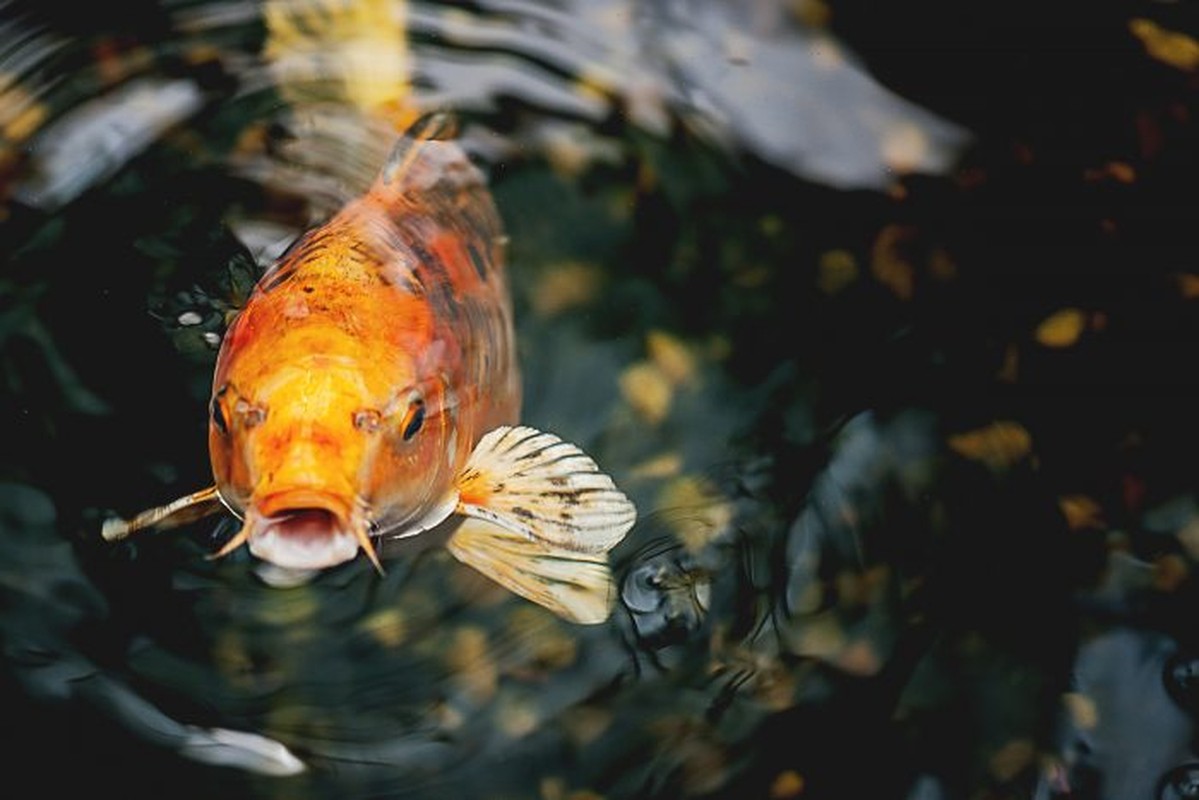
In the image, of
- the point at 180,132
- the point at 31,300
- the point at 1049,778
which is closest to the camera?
the point at 1049,778

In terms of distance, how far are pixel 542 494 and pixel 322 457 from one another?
0.62 meters

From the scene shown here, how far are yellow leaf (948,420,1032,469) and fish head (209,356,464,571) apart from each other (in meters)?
1.12

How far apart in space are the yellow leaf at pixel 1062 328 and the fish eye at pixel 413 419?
1.43 meters

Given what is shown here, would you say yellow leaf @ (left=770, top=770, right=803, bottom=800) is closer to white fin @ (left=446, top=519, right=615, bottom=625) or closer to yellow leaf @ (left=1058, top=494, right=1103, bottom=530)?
white fin @ (left=446, top=519, right=615, bottom=625)

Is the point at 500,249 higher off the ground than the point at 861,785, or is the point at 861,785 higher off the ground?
the point at 500,249

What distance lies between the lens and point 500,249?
2.88 m

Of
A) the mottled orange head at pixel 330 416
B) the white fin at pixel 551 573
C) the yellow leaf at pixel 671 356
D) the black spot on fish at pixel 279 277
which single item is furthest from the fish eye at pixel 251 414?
the yellow leaf at pixel 671 356

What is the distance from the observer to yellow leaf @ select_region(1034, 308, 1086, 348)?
3.01m

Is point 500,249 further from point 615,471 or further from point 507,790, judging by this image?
point 507,790

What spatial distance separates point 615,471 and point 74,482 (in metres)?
1.08

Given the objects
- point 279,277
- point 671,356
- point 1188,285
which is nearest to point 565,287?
point 671,356

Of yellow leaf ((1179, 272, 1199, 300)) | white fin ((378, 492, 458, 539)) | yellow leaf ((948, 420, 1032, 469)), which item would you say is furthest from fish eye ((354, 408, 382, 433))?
yellow leaf ((1179, 272, 1199, 300))

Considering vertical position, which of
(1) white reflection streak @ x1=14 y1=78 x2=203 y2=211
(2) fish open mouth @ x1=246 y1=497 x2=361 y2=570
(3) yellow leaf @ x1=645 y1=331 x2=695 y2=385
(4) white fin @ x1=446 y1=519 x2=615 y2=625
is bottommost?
(4) white fin @ x1=446 y1=519 x2=615 y2=625

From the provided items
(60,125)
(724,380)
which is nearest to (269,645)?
(724,380)
